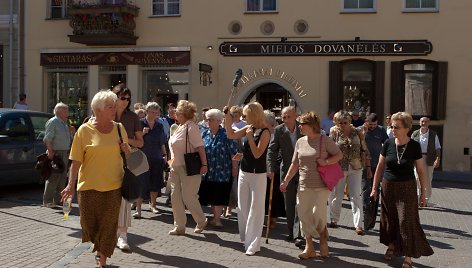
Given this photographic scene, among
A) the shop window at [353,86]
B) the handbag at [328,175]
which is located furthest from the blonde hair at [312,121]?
the shop window at [353,86]

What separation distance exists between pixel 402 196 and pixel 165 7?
15.0 m

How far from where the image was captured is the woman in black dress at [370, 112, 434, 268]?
7145 millimetres

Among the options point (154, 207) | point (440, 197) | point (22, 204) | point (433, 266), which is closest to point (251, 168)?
point (433, 266)

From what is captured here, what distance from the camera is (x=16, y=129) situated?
12.1 metres

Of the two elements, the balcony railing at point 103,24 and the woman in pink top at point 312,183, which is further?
the balcony railing at point 103,24

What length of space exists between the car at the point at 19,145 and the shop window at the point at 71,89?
9.26 m

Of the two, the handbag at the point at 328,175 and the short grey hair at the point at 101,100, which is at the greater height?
the short grey hair at the point at 101,100

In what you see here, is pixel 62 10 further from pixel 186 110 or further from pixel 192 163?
pixel 192 163

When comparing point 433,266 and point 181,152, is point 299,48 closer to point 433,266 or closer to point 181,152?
point 181,152

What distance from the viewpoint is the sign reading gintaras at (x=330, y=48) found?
19125 millimetres

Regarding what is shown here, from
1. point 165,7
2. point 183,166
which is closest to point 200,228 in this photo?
point 183,166

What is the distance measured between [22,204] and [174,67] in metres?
10.2

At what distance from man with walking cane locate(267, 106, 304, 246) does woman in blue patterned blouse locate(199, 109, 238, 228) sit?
1248 millimetres

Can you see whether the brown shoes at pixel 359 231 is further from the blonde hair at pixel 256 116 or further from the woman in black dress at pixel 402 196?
the blonde hair at pixel 256 116
